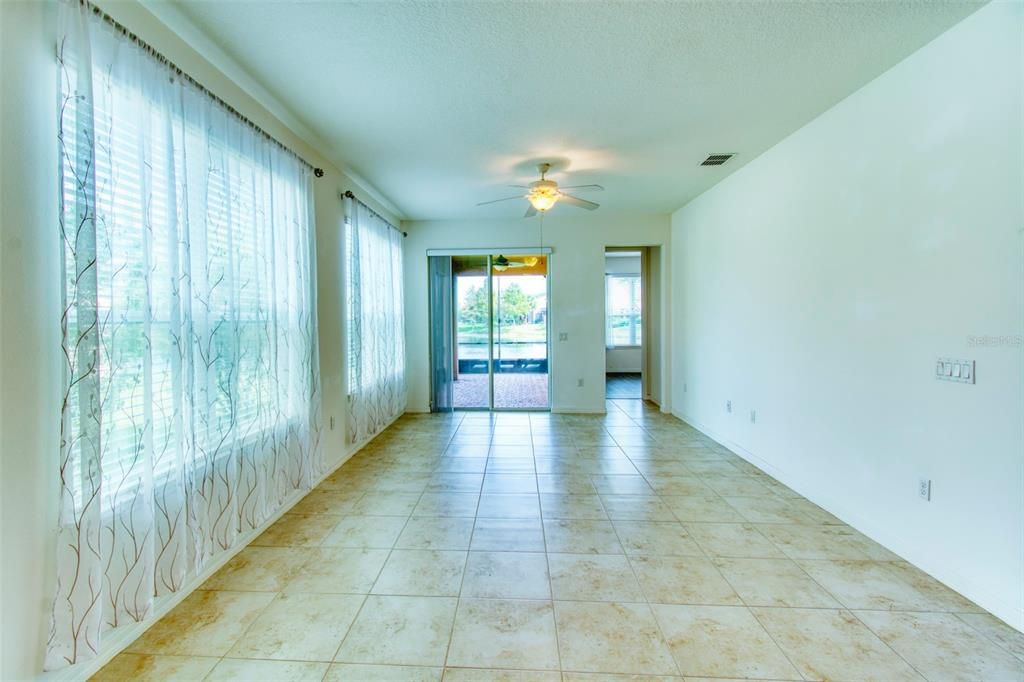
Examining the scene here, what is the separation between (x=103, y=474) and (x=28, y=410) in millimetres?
→ 338

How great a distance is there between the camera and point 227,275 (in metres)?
2.10

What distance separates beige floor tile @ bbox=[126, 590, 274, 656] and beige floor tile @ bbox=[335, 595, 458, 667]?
0.50 metres

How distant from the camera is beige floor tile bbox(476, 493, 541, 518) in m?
2.69

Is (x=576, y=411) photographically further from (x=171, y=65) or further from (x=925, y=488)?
(x=171, y=65)

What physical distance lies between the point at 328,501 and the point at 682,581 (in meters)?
2.38

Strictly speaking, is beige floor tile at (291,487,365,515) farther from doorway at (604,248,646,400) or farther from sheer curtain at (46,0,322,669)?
doorway at (604,248,646,400)

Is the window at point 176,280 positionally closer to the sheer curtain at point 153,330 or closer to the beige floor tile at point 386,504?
the sheer curtain at point 153,330

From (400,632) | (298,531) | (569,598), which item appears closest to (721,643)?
(569,598)

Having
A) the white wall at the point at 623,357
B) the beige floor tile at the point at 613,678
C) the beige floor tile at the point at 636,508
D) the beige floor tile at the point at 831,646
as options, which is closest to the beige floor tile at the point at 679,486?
the beige floor tile at the point at 636,508

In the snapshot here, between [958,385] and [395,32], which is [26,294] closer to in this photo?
[395,32]

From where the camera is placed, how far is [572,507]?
2787mm

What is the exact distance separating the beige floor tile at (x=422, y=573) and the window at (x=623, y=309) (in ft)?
23.9

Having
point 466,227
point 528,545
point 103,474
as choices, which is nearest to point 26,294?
point 103,474

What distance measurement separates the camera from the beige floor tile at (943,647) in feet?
4.81
